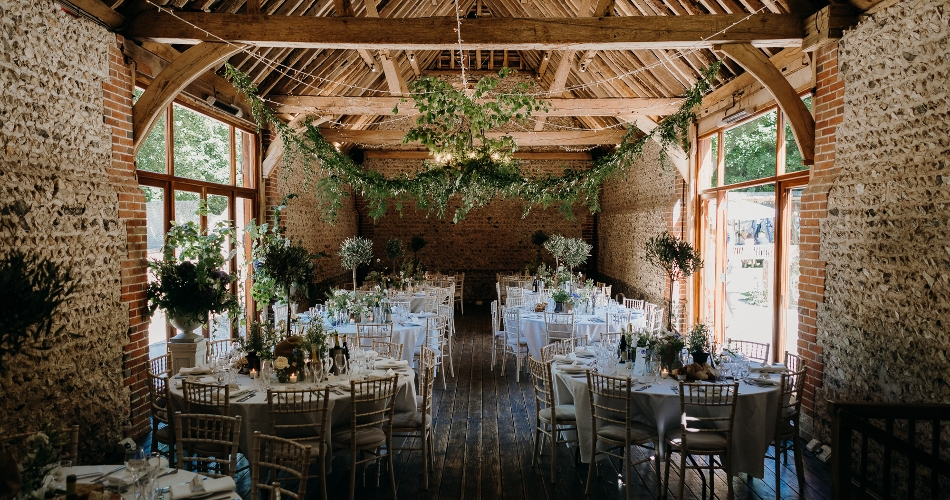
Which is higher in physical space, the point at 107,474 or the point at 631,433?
the point at 107,474

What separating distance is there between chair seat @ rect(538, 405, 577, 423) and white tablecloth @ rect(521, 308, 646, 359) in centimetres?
239

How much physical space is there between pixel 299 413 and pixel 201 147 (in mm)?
4575

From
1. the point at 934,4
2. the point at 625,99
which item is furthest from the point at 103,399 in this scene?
the point at 625,99

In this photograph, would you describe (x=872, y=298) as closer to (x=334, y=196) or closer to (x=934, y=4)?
(x=934, y=4)

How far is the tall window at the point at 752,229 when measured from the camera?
253 inches

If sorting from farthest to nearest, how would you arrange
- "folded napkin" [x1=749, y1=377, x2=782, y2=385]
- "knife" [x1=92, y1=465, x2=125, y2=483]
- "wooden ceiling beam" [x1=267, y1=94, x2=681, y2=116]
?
"wooden ceiling beam" [x1=267, y1=94, x2=681, y2=116]
"folded napkin" [x1=749, y1=377, x2=782, y2=385]
"knife" [x1=92, y1=465, x2=125, y2=483]

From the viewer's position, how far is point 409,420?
15.9 ft

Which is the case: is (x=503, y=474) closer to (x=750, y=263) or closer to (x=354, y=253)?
(x=750, y=263)

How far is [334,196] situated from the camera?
22.3 feet

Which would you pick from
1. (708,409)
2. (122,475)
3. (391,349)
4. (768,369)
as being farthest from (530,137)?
(122,475)

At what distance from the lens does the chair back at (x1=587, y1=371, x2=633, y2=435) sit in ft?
14.2

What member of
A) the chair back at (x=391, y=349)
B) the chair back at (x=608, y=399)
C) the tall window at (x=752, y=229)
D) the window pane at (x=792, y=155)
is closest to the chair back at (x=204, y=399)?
the chair back at (x=391, y=349)

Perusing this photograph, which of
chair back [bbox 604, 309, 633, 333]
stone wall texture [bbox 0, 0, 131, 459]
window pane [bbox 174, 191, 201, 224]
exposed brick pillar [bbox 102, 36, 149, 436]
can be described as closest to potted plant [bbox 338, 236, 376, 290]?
window pane [bbox 174, 191, 201, 224]

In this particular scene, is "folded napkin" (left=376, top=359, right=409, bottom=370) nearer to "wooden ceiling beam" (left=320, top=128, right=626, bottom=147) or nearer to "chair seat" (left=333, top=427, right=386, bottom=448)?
"chair seat" (left=333, top=427, right=386, bottom=448)
